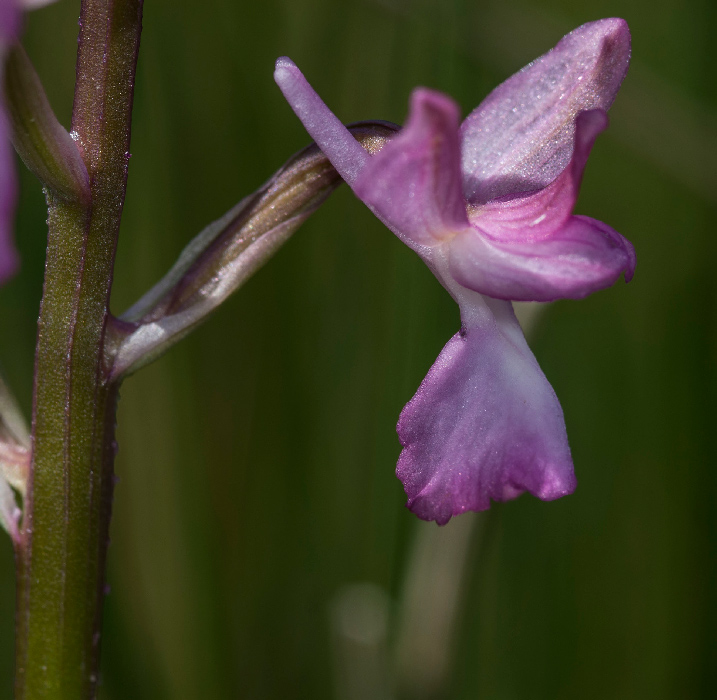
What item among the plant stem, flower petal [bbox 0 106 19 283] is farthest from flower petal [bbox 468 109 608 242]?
flower petal [bbox 0 106 19 283]

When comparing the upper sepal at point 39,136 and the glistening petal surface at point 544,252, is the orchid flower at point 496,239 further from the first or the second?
the upper sepal at point 39,136

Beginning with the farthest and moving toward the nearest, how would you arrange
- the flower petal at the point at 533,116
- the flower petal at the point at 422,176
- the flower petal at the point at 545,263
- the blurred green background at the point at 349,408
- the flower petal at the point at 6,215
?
the blurred green background at the point at 349,408, the flower petal at the point at 533,116, the flower petal at the point at 545,263, the flower petal at the point at 422,176, the flower petal at the point at 6,215

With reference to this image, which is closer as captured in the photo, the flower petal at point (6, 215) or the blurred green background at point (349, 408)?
the flower petal at point (6, 215)

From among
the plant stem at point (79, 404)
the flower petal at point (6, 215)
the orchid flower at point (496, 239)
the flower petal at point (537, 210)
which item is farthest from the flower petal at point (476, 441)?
the flower petal at point (6, 215)

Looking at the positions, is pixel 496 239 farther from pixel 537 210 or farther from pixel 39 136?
pixel 39 136

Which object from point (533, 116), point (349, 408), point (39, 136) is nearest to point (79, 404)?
point (39, 136)
